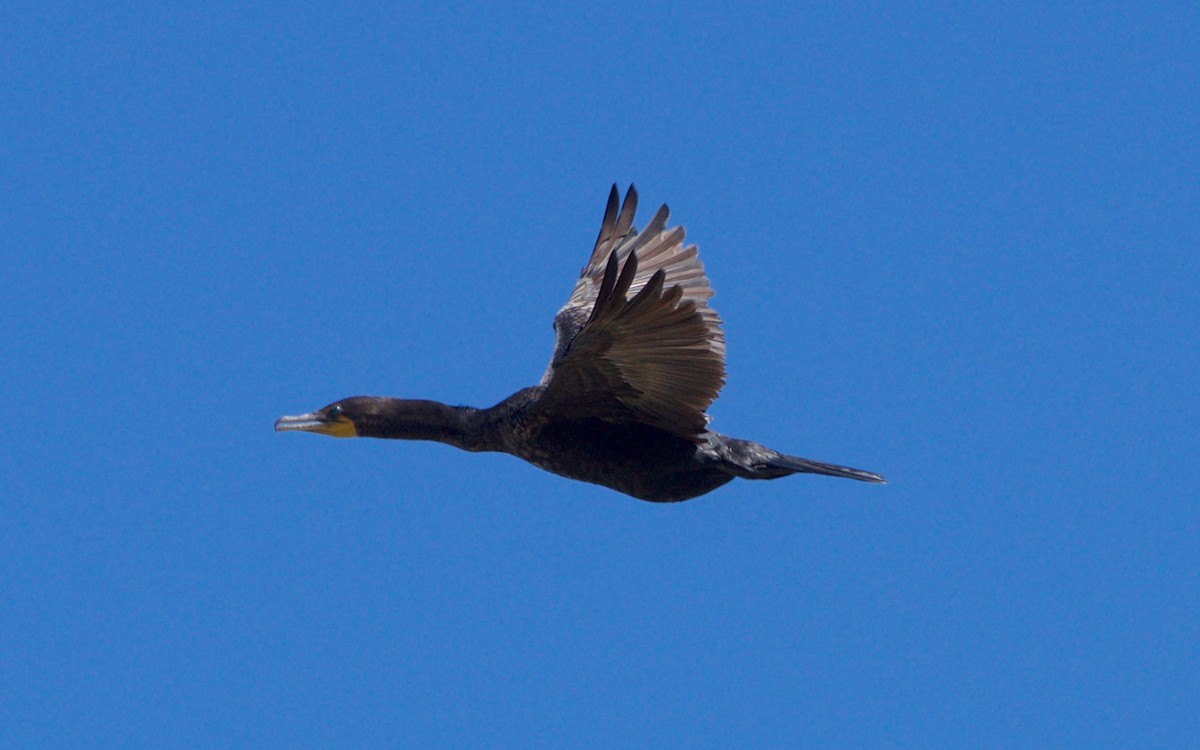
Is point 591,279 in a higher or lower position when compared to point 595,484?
higher

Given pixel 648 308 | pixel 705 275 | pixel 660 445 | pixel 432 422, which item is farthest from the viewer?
pixel 705 275

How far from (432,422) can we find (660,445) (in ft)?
4.18

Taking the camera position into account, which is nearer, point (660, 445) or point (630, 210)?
point (660, 445)

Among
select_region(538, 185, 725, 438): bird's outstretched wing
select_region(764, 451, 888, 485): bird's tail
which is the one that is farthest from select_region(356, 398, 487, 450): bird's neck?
select_region(764, 451, 888, 485): bird's tail

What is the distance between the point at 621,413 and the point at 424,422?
1.16 meters

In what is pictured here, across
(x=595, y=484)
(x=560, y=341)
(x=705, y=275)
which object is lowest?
(x=595, y=484)

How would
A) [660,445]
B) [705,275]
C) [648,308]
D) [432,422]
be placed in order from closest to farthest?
[648,308] → [660,445] → [432,422] → [705,275]

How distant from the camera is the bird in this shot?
629cm

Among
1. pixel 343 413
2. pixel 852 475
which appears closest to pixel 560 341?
pixel 343 413

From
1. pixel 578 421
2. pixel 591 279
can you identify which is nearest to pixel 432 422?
pixel 578 421

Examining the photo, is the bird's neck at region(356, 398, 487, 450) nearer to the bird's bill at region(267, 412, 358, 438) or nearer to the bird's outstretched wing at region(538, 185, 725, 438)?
the bird's bill at region(267, 412, 358, 438)

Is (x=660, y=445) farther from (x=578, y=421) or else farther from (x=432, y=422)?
(x=432, y=422)

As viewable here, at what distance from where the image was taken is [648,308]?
6.18m

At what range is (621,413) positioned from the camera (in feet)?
22.2
